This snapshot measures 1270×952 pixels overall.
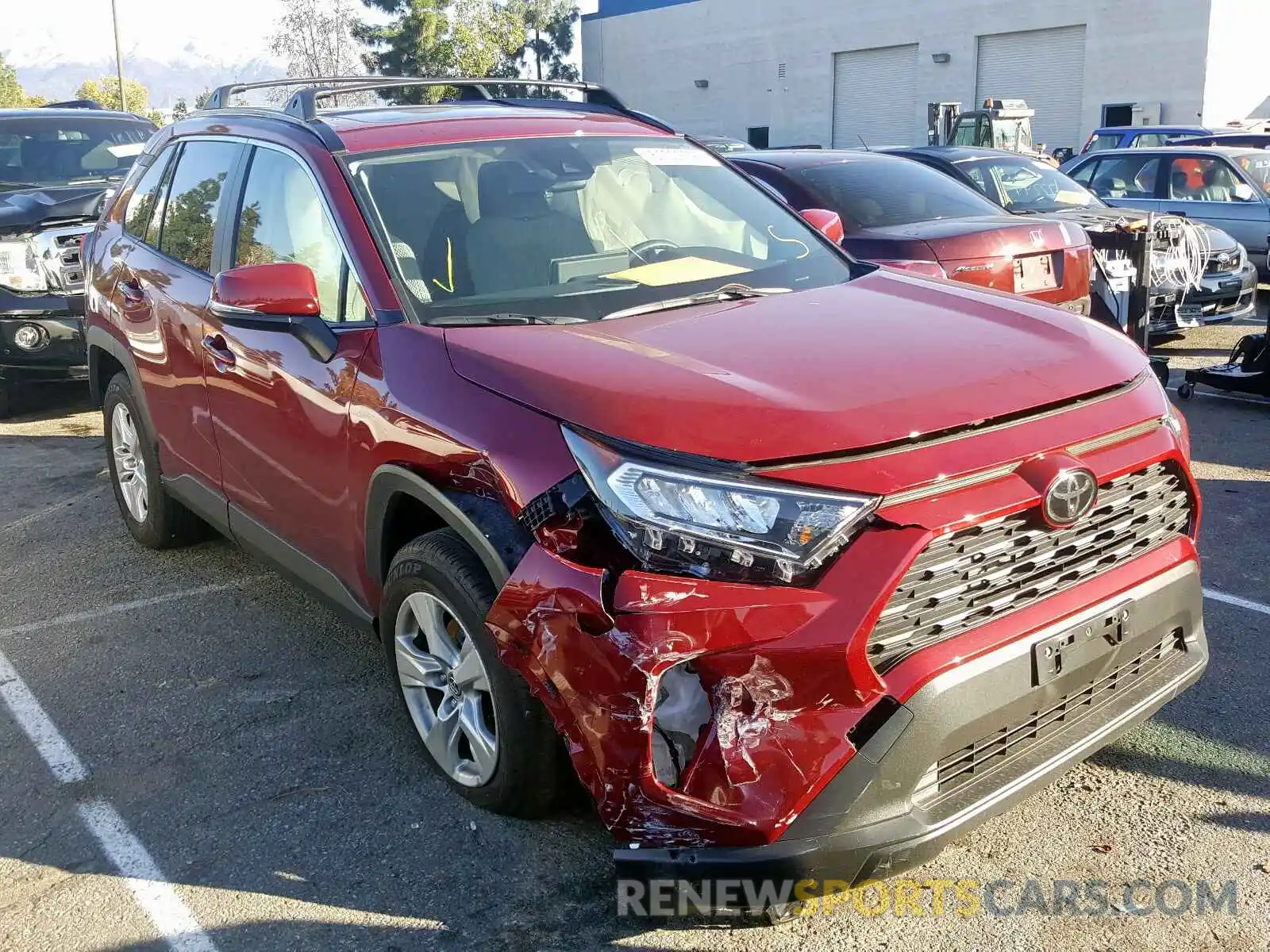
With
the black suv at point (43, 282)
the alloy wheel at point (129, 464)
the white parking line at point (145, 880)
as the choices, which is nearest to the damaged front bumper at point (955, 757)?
the white parking line at point (145, 880)

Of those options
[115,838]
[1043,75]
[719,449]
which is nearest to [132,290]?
[115,838]

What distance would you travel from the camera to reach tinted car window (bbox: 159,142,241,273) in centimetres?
435

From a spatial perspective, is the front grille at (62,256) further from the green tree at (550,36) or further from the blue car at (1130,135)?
the green tree at (550,36)

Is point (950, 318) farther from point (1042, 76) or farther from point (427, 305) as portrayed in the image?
point (1042, 76)

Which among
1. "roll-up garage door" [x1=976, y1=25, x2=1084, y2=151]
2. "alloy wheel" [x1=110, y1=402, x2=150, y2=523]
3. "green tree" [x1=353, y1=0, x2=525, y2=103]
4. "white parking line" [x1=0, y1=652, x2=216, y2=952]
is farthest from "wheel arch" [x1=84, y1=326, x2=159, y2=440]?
"green tree" [x1=353, y1=0, x2=525, y2=103]

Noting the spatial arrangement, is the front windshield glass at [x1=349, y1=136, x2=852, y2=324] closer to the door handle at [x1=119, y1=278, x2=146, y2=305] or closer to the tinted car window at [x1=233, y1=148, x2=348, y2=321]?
the tinted car window at [x1=233, y1=148, x2=348, y2=321]

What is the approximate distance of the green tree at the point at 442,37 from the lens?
48375 millimetres

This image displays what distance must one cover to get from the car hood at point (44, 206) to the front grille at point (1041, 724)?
757 cm

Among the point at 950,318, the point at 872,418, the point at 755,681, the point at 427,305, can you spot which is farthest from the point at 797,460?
the point at 427,305

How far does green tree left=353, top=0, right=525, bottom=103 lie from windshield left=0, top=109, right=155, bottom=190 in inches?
1558

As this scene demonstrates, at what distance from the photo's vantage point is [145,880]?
3.04 metres

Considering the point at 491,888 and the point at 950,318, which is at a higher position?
the point at 950,318

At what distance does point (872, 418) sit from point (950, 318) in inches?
30.8

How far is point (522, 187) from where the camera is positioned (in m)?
3.74
